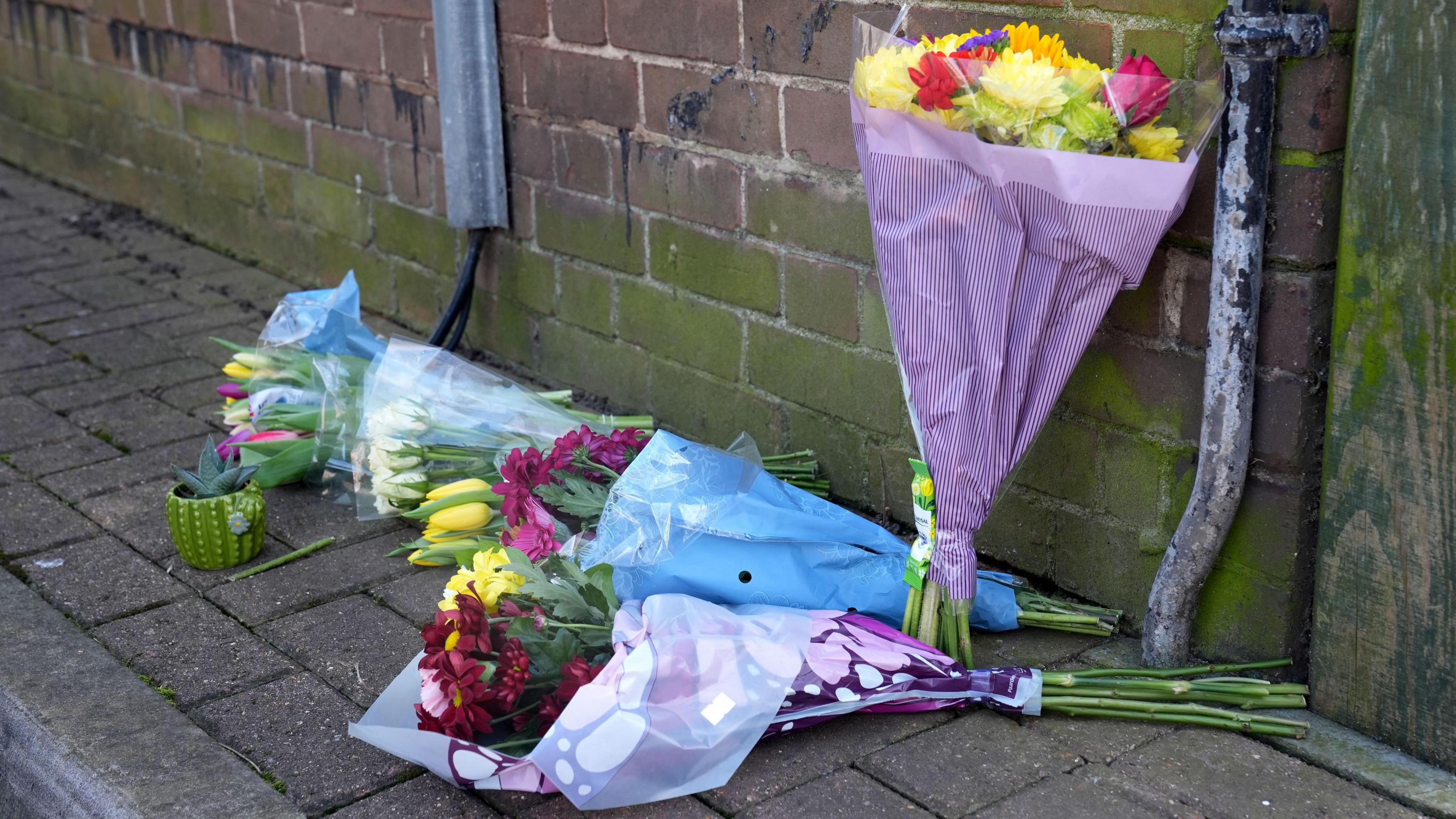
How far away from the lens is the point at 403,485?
310 cm

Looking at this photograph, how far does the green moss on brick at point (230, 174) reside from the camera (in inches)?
207

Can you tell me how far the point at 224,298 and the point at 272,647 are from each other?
264cm

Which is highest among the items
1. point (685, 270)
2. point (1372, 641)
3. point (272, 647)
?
point (685, 270)

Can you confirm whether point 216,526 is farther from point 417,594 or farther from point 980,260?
point 980,260

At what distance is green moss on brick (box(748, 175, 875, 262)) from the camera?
2.94 metres

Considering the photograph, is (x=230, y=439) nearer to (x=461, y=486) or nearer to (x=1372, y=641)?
(x=461, y=486)

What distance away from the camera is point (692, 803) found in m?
2.13

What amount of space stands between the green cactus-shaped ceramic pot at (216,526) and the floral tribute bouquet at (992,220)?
1453mm

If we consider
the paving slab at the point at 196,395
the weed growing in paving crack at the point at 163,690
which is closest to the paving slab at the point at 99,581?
the weed growing in paving crack at the point at 163,690

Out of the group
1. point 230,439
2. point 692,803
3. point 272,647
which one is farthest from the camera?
point 230,439

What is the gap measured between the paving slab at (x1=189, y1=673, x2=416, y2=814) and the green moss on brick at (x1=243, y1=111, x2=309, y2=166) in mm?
2843

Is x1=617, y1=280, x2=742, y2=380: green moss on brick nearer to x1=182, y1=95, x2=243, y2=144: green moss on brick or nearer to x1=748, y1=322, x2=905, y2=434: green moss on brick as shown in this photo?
x1=748, y1=322, x2=905, y2=434: green moss on brick

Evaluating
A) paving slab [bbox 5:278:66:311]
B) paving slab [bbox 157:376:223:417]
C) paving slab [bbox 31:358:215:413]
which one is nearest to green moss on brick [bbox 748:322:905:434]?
paving slab [bbox 157:376:223:417]

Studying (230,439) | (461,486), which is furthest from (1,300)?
(461,486)
